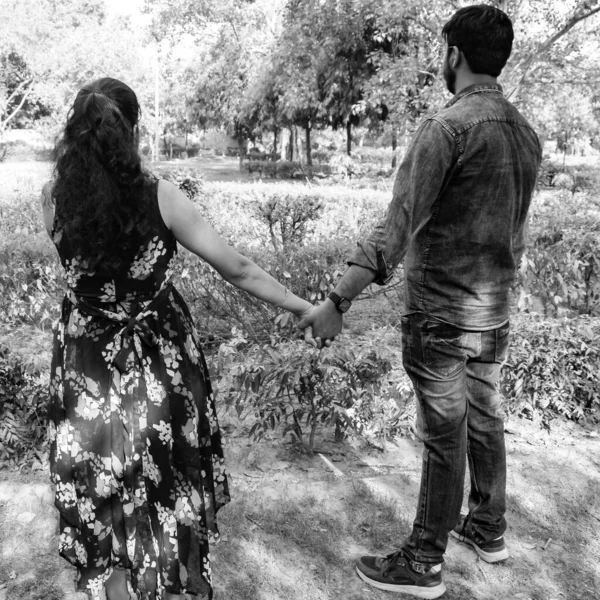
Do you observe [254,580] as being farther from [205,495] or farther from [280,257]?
[280,257]

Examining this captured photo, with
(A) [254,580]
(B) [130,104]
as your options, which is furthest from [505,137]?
(A) [254,580]

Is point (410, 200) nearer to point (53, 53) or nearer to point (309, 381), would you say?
point (309, 381)

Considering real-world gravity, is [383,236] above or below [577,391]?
above

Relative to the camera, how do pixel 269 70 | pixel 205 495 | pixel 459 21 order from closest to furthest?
pixel 459 21
pixel 205 495
pixel 269 70

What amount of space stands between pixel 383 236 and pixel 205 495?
3.51 feet

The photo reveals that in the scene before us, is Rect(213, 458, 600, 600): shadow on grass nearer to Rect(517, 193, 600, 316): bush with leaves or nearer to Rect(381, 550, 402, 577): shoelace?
Rect(381, 550, 402, 577): shoelace

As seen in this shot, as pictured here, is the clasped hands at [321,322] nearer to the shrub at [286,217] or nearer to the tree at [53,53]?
the shrub at [286,217]

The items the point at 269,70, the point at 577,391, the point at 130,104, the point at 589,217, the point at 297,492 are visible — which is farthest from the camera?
the point at 269,70

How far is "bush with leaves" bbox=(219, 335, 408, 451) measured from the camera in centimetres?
322

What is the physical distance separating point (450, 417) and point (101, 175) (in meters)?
1.35

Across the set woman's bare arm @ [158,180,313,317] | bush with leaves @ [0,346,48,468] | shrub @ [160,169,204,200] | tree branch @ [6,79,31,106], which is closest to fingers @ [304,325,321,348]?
woman's bare arm @ [158,180,313,317]

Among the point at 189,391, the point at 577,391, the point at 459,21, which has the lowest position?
the point at 577,391

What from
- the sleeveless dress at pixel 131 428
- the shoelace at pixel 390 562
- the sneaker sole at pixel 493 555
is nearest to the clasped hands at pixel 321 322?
the sleeveless dress at pixel 131 428

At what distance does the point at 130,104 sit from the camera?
189 centimetres
